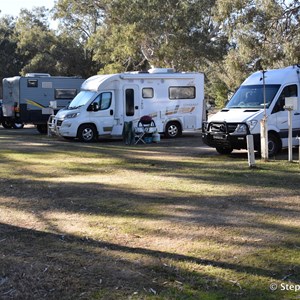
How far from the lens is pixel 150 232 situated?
6.00m

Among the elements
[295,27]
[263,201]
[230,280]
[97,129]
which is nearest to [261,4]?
[295,27]

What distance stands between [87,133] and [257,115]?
756cm

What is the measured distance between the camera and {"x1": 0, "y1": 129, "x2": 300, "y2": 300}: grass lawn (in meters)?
4.39

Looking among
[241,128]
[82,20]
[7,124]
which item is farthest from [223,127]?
[82,20]

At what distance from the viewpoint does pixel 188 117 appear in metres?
20.0

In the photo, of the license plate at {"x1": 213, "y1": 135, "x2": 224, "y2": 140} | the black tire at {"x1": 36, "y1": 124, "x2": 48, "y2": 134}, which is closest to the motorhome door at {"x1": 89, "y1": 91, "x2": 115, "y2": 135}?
the license plate at {"x1": 213, "y1": 135, "x2": 224, "y2": 140}

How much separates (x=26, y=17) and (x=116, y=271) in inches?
1899

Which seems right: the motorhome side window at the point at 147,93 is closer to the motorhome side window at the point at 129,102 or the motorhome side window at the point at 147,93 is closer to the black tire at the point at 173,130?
the motorhome side window at the point at 129,102

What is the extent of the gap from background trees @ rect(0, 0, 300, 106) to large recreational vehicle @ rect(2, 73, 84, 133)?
665cm

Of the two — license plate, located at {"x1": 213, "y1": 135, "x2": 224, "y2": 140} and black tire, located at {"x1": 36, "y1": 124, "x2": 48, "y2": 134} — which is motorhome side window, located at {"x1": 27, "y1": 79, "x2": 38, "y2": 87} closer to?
black tire, located at {"x1": 36, "y1": 124, "x2": 48, "y2": 134}

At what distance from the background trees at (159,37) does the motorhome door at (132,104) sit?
17.6 feet

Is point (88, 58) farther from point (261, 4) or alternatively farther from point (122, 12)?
point (261, 4)

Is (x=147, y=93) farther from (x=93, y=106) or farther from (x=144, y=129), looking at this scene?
(x=93, y=106)

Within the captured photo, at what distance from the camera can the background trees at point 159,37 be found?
20.5 meters
